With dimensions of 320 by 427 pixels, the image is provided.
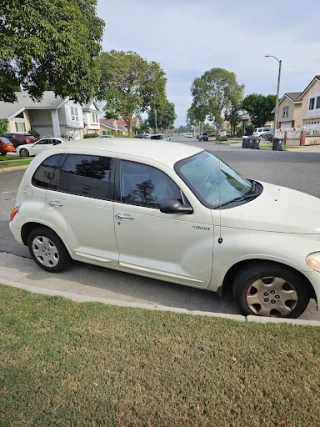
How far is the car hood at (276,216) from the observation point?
2678 millimetres

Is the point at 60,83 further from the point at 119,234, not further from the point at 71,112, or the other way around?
the point at 71,112

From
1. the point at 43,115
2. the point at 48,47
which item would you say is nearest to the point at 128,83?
the point at 43,115

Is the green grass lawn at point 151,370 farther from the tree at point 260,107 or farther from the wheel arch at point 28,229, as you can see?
the tree at point 260,107

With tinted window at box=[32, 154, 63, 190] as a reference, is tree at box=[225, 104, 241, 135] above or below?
above

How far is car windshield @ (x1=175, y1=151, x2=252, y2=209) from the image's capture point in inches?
121

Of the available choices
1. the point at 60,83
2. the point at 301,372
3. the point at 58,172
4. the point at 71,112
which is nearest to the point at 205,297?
the point at 301,372

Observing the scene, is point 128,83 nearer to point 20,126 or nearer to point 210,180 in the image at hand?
point 20,126

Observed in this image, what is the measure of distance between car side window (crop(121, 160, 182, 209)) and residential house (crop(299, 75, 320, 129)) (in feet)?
127

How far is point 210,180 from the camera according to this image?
3.35 meters

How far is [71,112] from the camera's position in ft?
130

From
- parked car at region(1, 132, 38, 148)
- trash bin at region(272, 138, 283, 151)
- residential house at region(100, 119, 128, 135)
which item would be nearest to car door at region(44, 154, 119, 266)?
trash bin at region(272, 138, 283, 151)

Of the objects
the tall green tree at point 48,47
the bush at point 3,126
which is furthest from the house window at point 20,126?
the tall green tree at point 48,47

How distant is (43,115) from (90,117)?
46.4 ft

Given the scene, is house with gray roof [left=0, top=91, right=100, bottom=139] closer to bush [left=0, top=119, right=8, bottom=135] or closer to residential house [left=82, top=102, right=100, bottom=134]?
bush [left=0, top=119, right=8, bottom=135]
